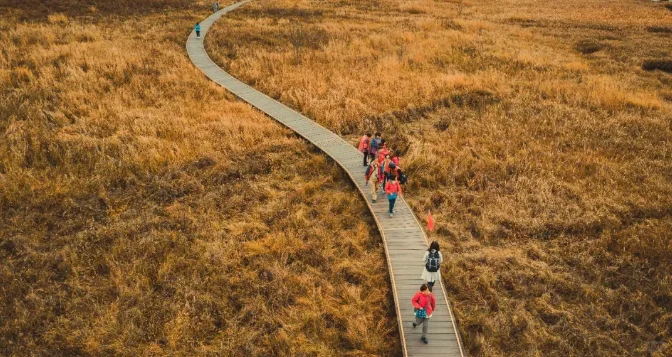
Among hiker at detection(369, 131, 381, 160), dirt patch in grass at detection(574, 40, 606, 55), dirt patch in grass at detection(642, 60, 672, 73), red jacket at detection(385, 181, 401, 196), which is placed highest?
dirt patch in grass at detection(574, 40, 606, 55)

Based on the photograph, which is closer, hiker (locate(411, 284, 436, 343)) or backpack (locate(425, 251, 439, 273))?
hiker (locate(411, 284, 436, 343))

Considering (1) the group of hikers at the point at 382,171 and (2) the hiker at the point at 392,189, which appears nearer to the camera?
(2) the hiker at the point at 392,189

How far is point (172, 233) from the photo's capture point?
1320 cm

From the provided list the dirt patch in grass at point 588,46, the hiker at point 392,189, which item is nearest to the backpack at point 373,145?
the hiker at point 392,189

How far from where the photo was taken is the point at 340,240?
1302cm

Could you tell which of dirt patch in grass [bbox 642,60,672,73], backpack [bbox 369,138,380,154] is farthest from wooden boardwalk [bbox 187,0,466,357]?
dirt patch in grass [bbox 642,60,672,73]

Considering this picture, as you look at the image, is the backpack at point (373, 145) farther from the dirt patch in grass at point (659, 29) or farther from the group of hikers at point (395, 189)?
the dirt patch in grass at point (659, 29)

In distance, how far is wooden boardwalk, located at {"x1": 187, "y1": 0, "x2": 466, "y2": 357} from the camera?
30.9 feet

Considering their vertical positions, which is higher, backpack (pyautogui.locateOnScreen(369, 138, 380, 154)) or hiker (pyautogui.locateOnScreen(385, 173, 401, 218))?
backpack (pyautogui.locateOnScreen(369, 138, 380, 154))

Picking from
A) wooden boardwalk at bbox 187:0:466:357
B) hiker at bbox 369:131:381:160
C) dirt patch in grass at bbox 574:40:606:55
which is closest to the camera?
wooden boardwalk at bbox 187:0:466:357

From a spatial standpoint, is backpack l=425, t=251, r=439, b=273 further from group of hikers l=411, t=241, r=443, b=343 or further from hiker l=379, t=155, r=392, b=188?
hiker l=379, t=155, r=392, b=188

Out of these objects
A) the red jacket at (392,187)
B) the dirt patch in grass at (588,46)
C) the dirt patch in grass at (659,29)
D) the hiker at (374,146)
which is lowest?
the red jacket at (392,187)

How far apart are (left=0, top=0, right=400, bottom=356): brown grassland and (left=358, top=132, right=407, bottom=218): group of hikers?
998mm

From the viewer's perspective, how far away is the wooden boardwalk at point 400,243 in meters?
9.43
